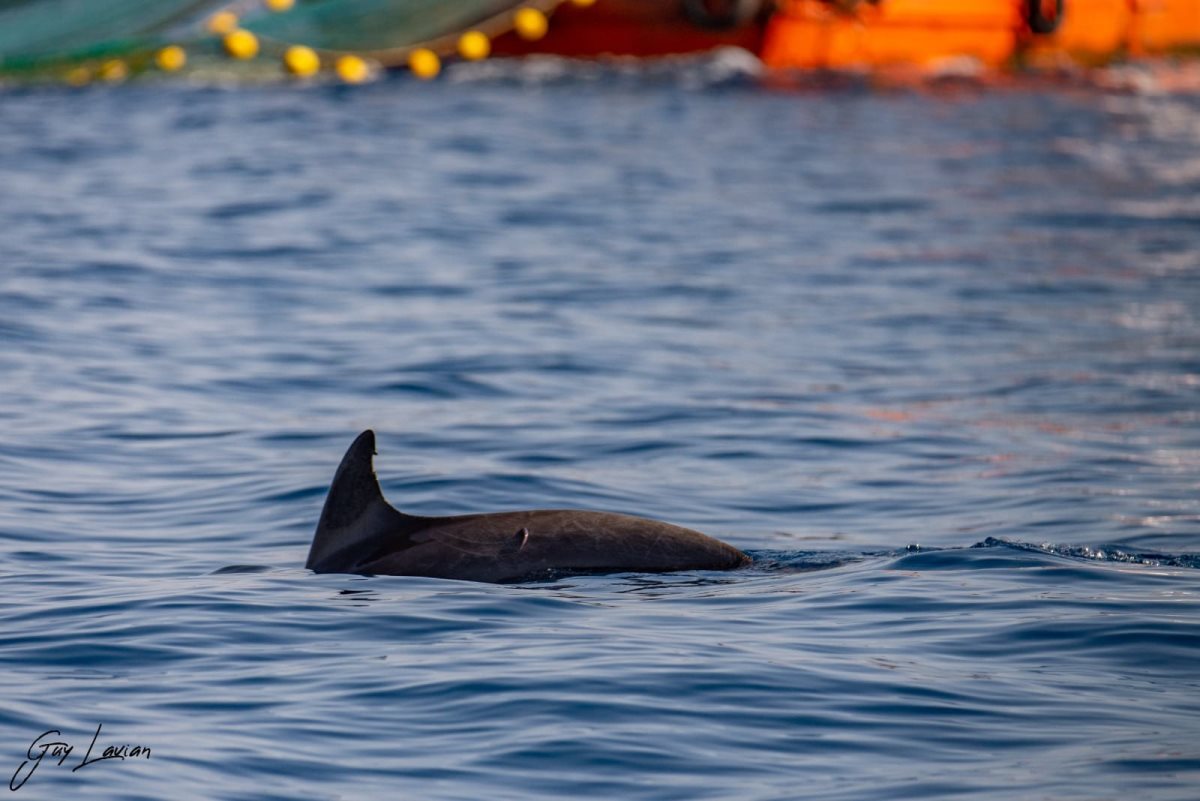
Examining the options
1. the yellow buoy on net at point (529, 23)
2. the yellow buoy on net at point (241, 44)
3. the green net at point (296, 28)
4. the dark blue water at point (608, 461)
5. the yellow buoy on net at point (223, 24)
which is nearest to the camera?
the dark blue water at point (608, 461)

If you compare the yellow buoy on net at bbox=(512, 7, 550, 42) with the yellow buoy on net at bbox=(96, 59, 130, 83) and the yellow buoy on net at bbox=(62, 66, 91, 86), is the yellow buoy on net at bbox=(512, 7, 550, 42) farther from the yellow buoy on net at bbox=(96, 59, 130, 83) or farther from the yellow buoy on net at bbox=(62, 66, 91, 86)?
the yellow buoy on net at bbox=(62, 66, 91, 86)

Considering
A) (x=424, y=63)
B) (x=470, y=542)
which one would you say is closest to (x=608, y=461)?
(x=470, y=542)

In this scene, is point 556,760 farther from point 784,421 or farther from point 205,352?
point 205,352

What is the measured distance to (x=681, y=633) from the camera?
305 inches

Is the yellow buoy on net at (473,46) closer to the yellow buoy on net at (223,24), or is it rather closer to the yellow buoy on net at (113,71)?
the yellow buoy on net at (223,24)

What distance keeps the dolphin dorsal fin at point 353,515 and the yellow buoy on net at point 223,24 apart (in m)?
33.2

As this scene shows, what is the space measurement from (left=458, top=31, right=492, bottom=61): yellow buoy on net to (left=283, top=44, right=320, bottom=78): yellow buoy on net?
3.45 m

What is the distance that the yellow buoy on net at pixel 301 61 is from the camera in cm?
4012

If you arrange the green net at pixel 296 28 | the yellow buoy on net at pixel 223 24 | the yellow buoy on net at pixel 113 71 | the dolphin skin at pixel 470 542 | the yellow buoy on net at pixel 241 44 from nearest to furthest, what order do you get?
the dolphin skin at pixel 470 542, the yellow buoy on net at pixel 241 44, the yellow buoy on net at pixel 113 71, the yellow buoy on net at pixel 223 24, the green net at pixel 296 28

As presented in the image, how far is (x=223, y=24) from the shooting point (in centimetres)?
4025

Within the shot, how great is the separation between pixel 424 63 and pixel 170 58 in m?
5.94

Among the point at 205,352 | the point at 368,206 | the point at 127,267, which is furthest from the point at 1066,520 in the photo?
the point at 368,206

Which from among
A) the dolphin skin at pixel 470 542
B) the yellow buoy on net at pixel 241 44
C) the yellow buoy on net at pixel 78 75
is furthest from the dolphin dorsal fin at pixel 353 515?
the yellow buoy on net at pixel 78 75

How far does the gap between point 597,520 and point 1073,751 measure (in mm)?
3132
